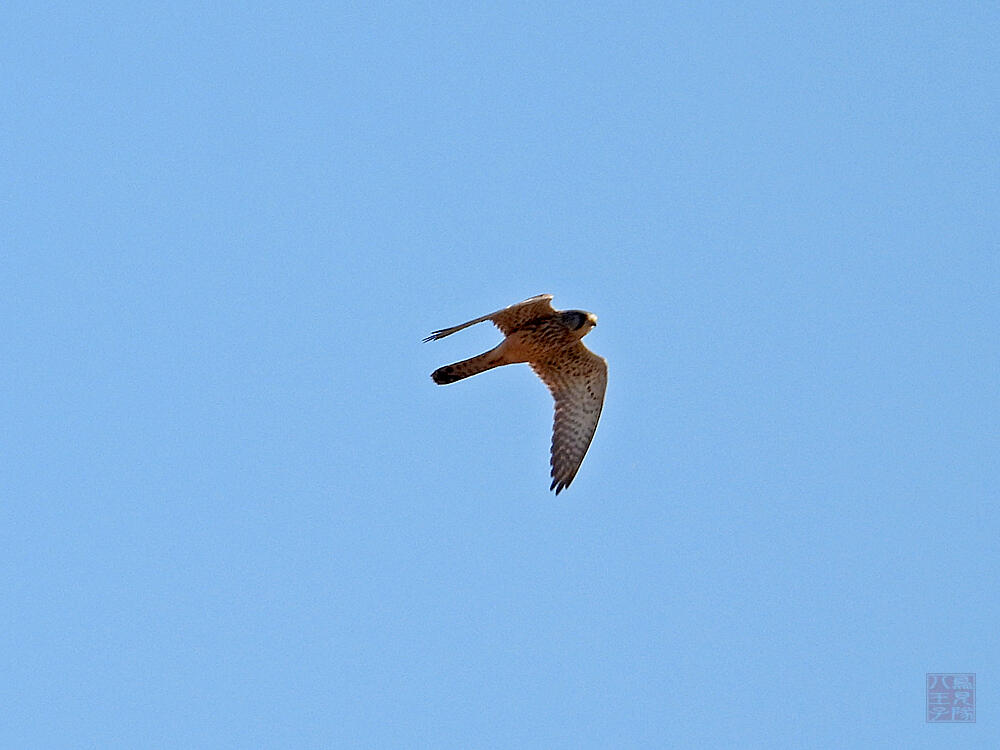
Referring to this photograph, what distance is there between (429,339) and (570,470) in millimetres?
3173

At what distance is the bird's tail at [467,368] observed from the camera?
16.6m

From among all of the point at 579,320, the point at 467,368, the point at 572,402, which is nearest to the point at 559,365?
the point at 572,402

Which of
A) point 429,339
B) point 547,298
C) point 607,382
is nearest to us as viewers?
point 429,339

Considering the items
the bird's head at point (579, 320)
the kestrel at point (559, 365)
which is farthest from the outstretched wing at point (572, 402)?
the bird's head at point (579, 320)

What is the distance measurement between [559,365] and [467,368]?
119 centimetres

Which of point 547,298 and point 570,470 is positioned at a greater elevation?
point 547,298

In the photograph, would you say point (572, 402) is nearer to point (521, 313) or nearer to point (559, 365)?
point (559, 365)

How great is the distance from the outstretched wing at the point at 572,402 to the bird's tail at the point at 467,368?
2.07 ft

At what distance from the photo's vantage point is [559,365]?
1728cm

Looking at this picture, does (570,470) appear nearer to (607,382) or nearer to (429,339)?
(607,382)

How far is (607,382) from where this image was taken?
17.4 metres

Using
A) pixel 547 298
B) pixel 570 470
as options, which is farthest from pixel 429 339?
pixel 570 470

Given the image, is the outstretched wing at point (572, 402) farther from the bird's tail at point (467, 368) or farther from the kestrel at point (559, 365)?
the bird's tail at point (467, 368)

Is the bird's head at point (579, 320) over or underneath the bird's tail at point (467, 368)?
over
